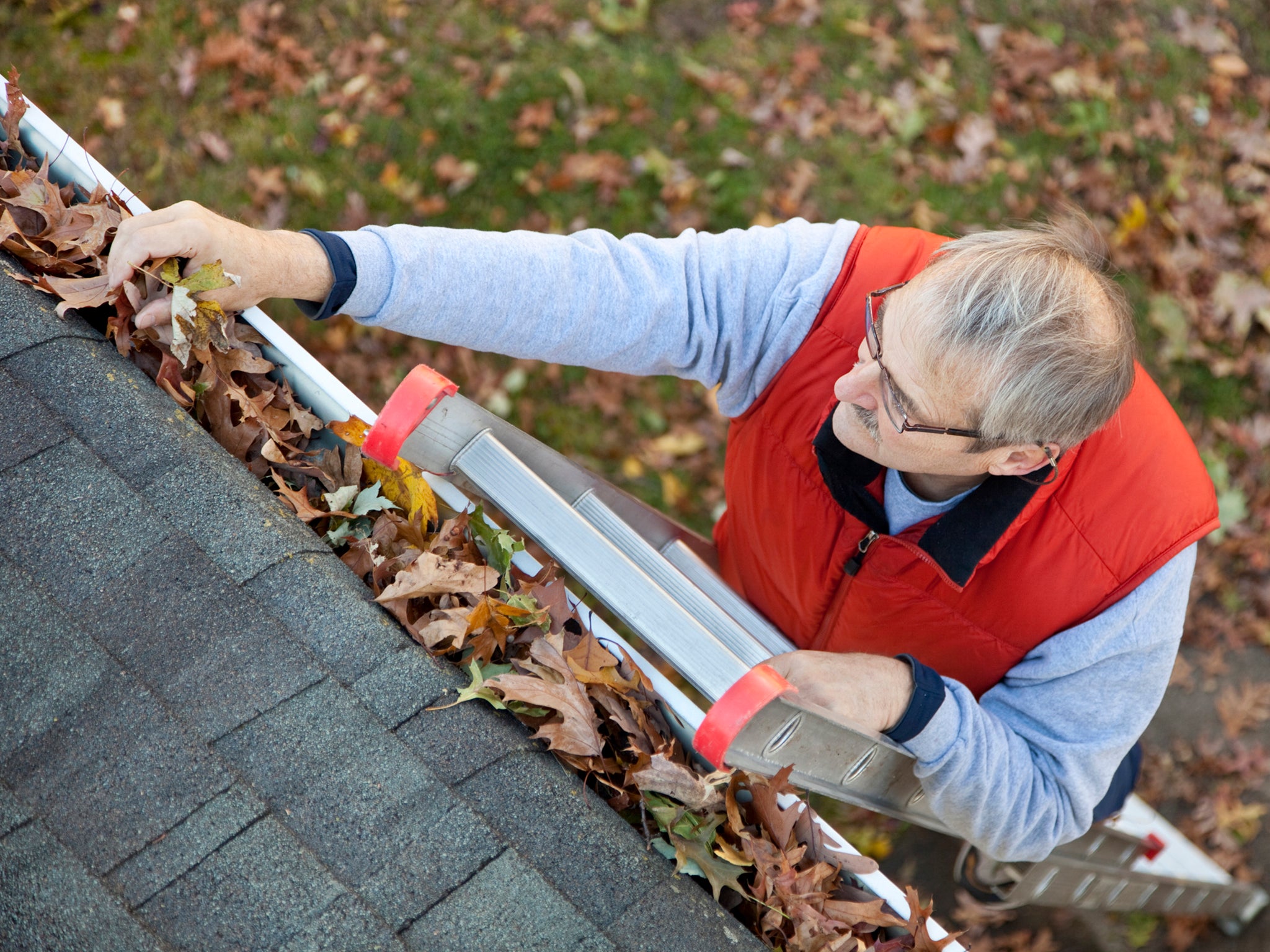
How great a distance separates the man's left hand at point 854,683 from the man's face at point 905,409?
0.39 meters

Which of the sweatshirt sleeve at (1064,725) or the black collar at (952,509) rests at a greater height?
the black collar at (952,509)

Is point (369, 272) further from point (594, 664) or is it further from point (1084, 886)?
point (1084, 886)

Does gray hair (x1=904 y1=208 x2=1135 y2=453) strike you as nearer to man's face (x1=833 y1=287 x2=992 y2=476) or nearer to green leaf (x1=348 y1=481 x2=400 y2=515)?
man's face (x1=833 y1=287 x2=992 y2=476)

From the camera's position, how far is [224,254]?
1548 mm

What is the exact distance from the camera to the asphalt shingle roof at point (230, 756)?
1153 millimetres

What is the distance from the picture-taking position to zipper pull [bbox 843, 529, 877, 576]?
1965 mm

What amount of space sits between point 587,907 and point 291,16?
4.42 meters

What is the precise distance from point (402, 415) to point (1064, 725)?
1454 millimetres

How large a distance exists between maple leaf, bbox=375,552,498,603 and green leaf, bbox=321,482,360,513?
7.3 inches

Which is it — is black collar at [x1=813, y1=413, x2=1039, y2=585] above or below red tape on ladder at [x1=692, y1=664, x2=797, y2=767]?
below

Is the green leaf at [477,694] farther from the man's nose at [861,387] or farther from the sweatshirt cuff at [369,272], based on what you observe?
the man's nose at [861,387]

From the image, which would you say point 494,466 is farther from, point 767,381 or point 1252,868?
point 1252,868

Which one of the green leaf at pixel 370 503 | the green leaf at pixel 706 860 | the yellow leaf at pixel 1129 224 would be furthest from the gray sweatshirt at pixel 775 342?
the yellow leaf at pixel 1129 224

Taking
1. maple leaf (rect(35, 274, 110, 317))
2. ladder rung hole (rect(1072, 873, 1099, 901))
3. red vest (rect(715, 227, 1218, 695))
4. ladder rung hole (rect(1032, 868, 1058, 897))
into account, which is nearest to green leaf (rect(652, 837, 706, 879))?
red vest (rect(715, 227, 1218, 695))
